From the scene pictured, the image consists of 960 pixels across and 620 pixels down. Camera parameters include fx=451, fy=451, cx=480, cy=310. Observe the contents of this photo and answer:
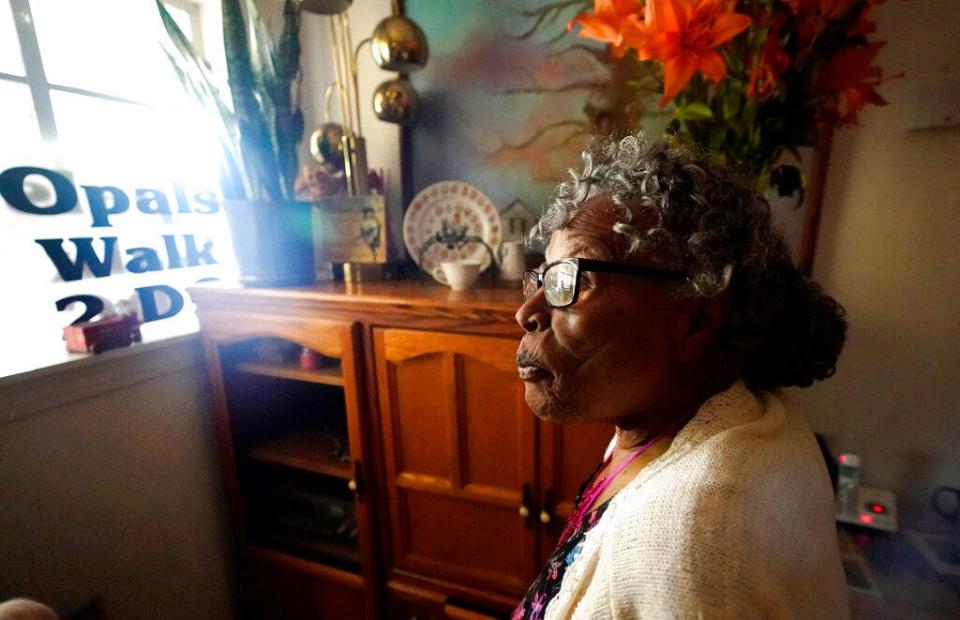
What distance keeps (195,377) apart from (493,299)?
1.04 m

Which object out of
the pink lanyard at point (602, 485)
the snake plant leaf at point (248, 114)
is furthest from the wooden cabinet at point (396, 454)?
the snake plant leaf at point (248, 114)

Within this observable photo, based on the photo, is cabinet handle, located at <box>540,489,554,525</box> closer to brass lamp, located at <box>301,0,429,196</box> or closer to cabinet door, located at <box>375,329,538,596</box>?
cabinet door, located at <box>375,329,538,596</box>

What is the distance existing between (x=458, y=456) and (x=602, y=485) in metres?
0.49

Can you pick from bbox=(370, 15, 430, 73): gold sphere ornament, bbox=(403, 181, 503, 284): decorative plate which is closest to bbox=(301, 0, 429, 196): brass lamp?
bbox=(370, 15, 430, 73): gold sphere ornament

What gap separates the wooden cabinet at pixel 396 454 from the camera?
105 cm

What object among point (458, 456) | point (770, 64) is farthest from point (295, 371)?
point (770, 64)

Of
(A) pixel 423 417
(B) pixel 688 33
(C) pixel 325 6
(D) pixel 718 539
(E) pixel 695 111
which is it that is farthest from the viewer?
(C) pixel 325 6

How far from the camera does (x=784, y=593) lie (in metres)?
0.40

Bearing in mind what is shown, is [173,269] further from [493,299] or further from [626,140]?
[626,140]

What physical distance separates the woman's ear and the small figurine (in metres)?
1.37

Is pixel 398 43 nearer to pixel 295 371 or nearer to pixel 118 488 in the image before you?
pixel 295 371

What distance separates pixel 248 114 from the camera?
1234 mm

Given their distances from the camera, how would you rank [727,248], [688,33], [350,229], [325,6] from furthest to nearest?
1. [350,229]
2. [325,6]
3. [688,33]
4. [727,248]

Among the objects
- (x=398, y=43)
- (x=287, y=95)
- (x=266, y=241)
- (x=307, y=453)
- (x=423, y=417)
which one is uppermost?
(x=398, y=43)
